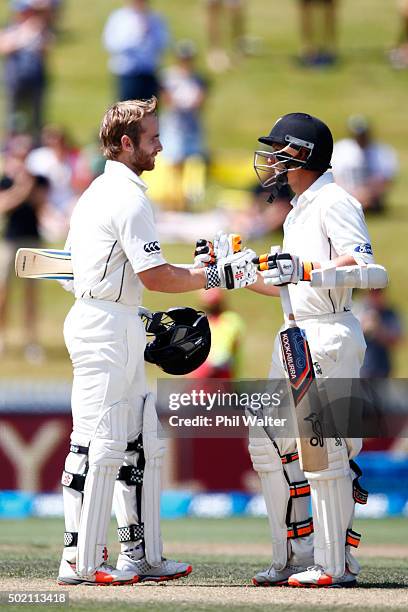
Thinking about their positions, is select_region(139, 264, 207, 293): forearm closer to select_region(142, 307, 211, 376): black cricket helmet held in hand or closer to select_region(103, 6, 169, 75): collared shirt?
select_region(142, 307, 211, 376): black cricket helmet held in hand

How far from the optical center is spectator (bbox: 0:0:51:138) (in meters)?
18.1

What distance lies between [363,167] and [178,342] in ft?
37.8

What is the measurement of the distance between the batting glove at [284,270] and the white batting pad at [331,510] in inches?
31.7

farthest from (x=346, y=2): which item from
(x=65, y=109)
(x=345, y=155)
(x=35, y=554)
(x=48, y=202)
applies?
(x=35, y=554)

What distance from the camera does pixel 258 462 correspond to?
6.28 metres

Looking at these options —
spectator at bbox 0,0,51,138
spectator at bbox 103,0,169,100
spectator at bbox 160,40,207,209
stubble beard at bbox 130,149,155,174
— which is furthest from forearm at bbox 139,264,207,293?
spectator at bbox 0,0,51,138

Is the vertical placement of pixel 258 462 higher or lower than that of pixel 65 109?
lower

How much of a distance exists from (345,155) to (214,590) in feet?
39.2

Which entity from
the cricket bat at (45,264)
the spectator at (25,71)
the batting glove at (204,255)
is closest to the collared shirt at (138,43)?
the spectator at (25,71)

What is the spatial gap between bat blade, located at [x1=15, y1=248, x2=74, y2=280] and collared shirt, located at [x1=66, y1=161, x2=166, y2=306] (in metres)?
0.32

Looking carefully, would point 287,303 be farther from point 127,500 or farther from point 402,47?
point 402,47

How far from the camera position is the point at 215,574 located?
6.79 metres

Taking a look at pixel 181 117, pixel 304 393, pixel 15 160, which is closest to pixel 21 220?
pixel 15 160

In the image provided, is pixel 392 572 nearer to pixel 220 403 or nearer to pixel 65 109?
pixel 220 403
